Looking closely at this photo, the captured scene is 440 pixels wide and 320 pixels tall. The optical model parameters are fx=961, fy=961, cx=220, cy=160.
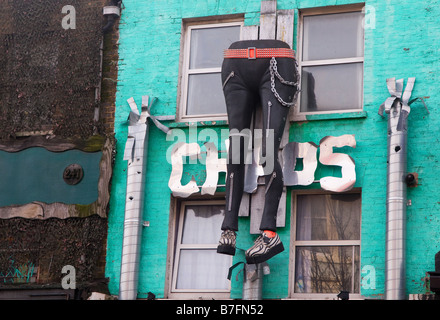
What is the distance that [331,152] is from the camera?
503 inches

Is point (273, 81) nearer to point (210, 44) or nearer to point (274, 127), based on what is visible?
point (274, 127)

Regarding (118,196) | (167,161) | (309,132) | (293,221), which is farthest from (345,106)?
(118,196)

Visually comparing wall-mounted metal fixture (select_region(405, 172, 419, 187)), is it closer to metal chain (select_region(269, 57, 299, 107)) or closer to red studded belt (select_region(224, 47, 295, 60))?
metal chain (select_region(269, 57, 299, 107))

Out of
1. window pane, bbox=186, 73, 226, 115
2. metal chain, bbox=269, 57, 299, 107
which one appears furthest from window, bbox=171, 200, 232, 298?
metal chain, bbox=269, 57, 299, 107

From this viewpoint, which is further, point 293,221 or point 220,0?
point 220,0

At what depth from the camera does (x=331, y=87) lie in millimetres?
13406

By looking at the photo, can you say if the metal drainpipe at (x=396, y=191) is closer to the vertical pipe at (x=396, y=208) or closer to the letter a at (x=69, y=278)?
the vertical pipe at (x=396, y=208)

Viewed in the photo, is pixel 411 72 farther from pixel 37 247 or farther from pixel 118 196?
pixel 37 247

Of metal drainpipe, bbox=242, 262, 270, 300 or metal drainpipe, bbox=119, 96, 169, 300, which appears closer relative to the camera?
metal drainpipe, bbox=242, 262, 270, 300

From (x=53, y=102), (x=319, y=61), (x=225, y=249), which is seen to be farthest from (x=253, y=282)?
(x=53, y=102)

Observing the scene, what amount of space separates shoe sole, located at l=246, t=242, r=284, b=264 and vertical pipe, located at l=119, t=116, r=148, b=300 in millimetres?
1704

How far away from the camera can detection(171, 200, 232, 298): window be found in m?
13.1

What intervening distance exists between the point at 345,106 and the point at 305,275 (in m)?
2.40

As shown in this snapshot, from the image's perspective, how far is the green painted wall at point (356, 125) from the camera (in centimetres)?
1228
